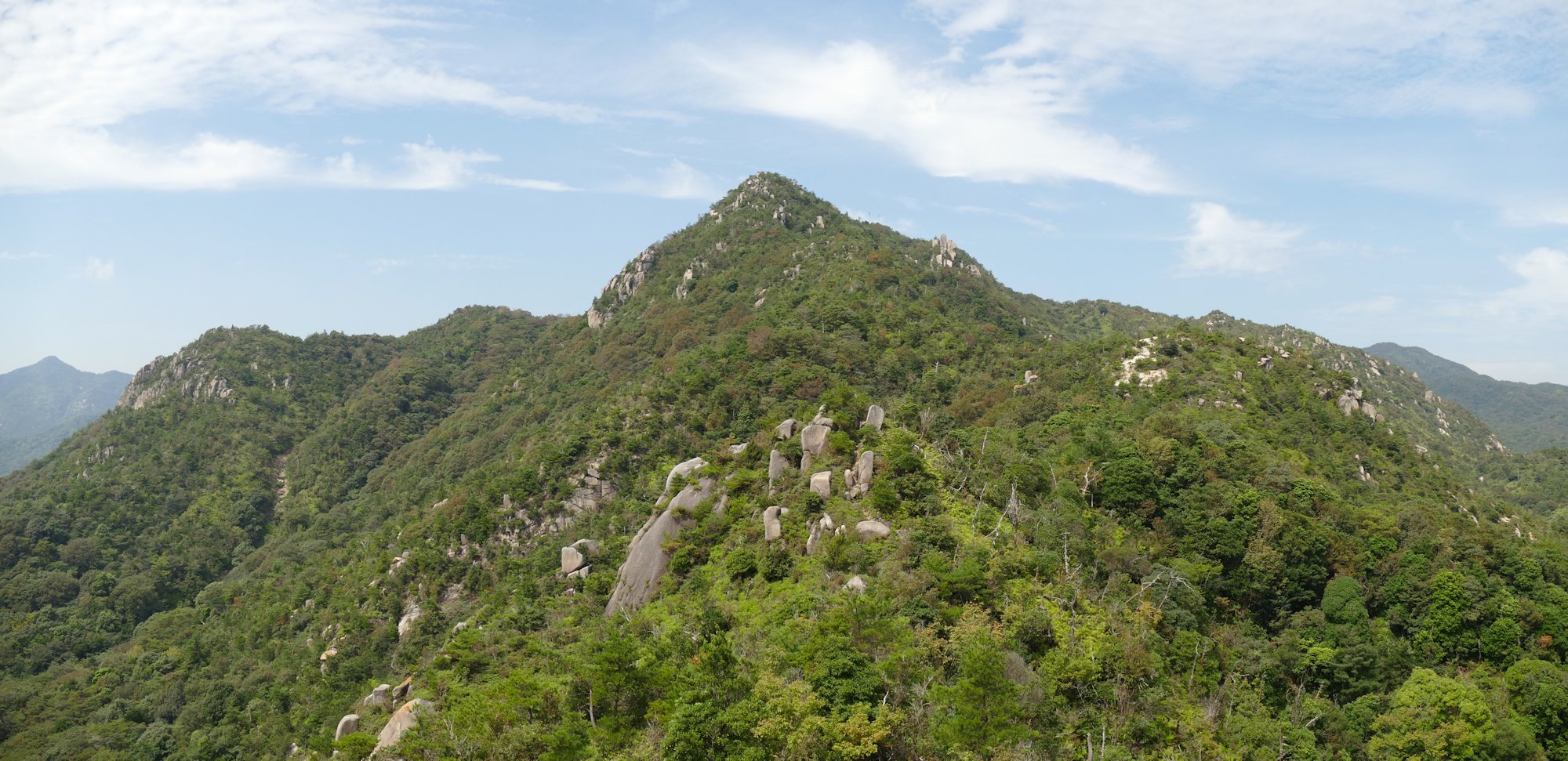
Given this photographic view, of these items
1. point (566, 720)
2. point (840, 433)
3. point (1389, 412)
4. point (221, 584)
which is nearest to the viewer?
point (566, 720)

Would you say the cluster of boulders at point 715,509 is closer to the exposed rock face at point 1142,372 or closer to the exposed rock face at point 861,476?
the exposed rock face at point 861,476

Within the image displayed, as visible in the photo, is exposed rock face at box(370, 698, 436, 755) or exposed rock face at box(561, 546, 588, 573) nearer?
exposed rock face at box(370, 698, 436, 755)

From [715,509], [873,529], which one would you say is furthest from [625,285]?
[873,529]

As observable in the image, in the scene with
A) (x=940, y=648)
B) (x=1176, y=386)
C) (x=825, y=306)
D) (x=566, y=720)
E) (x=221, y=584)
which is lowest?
(x=221, y=584)

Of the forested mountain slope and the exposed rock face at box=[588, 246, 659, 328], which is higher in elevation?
the exposed rock face at box=[588, 246, 659, 328]

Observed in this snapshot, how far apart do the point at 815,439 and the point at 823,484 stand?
4870mm

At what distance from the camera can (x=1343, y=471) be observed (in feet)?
189

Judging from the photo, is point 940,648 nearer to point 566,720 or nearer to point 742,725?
A: point 742,725

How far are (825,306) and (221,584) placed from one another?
8667 centimetres

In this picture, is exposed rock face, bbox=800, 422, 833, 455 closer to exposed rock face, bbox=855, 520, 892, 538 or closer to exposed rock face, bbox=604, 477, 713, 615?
exposed rock face, bbox=604, 477, 713, 615

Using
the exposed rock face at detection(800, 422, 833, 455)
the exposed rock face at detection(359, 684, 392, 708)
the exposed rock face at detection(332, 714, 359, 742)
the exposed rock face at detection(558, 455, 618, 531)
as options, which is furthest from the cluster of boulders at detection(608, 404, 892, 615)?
the exposed rock face at detection(332, 714, 359, 742)

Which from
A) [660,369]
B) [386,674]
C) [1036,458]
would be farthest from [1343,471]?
[386,674]

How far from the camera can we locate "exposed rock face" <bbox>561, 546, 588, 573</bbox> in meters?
56.1

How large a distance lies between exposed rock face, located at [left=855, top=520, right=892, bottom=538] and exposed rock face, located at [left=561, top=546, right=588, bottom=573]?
23554 mm
